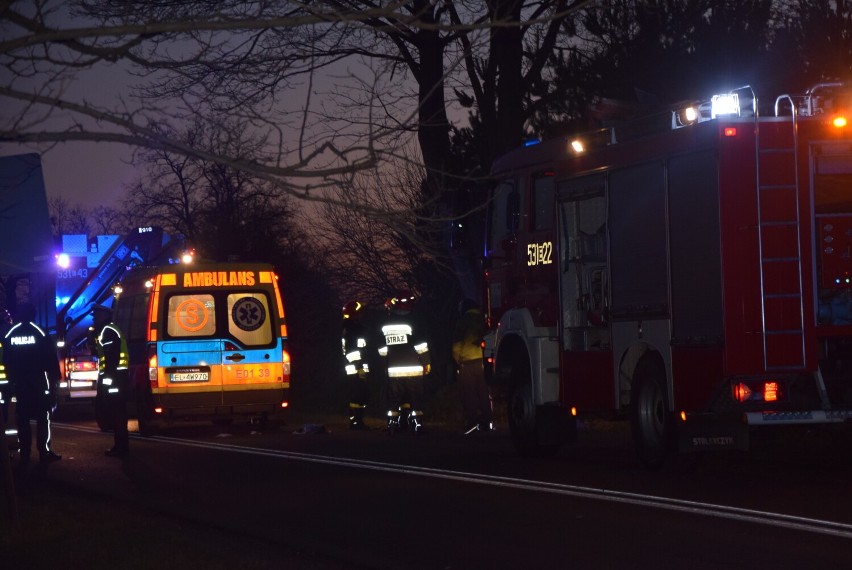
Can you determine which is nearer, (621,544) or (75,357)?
(621,544)

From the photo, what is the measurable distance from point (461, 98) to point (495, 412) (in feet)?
19.2

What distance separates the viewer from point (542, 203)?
14.7 m

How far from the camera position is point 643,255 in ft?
41.4

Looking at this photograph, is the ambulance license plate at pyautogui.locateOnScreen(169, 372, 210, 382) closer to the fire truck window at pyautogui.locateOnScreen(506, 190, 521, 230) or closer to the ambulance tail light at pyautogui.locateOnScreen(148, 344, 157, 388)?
the ambulance tail light at pyautogui.locateOnScreen(148, 344, 157, 388)

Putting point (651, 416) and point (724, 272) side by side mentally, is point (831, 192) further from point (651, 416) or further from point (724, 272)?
point (651, 416)

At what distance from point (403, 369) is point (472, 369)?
101 centimetres

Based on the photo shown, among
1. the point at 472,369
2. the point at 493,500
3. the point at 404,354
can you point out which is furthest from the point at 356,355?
the point at 493,500

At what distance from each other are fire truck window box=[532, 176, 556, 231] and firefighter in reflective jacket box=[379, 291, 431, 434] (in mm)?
4670

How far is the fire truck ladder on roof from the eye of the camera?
1131 centimetres

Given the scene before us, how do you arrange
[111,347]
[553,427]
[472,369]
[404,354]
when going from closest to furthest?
[553,427] < [111,347] < [472,369] < [404,354]

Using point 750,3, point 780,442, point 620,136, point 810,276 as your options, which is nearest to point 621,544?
point 810,276

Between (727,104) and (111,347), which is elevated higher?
(727,104)

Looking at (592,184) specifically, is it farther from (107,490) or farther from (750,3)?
→ (750,3)

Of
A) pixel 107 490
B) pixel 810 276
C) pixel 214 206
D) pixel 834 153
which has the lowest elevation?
pixel 107 490
